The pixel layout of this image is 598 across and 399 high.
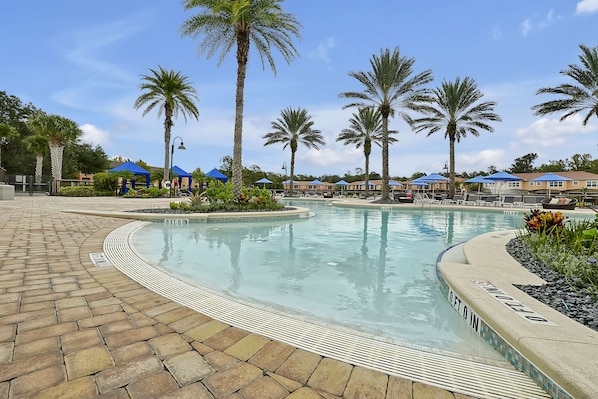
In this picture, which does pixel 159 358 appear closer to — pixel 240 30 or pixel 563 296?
pixel 563 296

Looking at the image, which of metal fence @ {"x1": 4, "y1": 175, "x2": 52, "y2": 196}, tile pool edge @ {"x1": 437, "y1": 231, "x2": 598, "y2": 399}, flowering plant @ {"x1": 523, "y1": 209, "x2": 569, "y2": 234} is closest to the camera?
tile pool edge @ {"x1": 437, "y1": 231, "x2": 598, "y2": 399}

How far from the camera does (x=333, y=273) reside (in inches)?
181

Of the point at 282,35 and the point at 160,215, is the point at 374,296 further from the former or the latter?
the point at 282,35

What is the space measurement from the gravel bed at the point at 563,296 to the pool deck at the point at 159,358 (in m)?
0.43

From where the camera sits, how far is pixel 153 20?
12242 mm

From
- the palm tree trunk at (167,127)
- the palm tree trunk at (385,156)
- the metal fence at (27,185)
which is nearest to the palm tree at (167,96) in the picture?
the palm tree trunk at (167,127)

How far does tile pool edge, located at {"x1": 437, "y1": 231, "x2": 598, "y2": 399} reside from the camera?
5.08ft

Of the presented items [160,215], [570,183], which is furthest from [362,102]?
[570,183]

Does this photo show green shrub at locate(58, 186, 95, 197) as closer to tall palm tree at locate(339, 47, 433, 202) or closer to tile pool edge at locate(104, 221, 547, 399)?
tall palm tree at locate(339, 47, 433, 202)

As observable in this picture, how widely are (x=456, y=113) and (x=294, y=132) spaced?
15236 mm

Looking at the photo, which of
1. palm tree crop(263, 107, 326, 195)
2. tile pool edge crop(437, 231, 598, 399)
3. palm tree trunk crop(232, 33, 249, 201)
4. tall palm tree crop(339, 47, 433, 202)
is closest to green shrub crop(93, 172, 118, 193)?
palm tree crop(263, 107, 326, 195)

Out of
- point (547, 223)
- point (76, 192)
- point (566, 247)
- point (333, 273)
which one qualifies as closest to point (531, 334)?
point (333, 273)

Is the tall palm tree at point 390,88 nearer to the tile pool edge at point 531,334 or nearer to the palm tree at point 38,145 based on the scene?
the tile pool edge at point 531,334

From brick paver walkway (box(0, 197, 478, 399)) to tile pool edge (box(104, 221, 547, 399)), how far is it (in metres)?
0.10
